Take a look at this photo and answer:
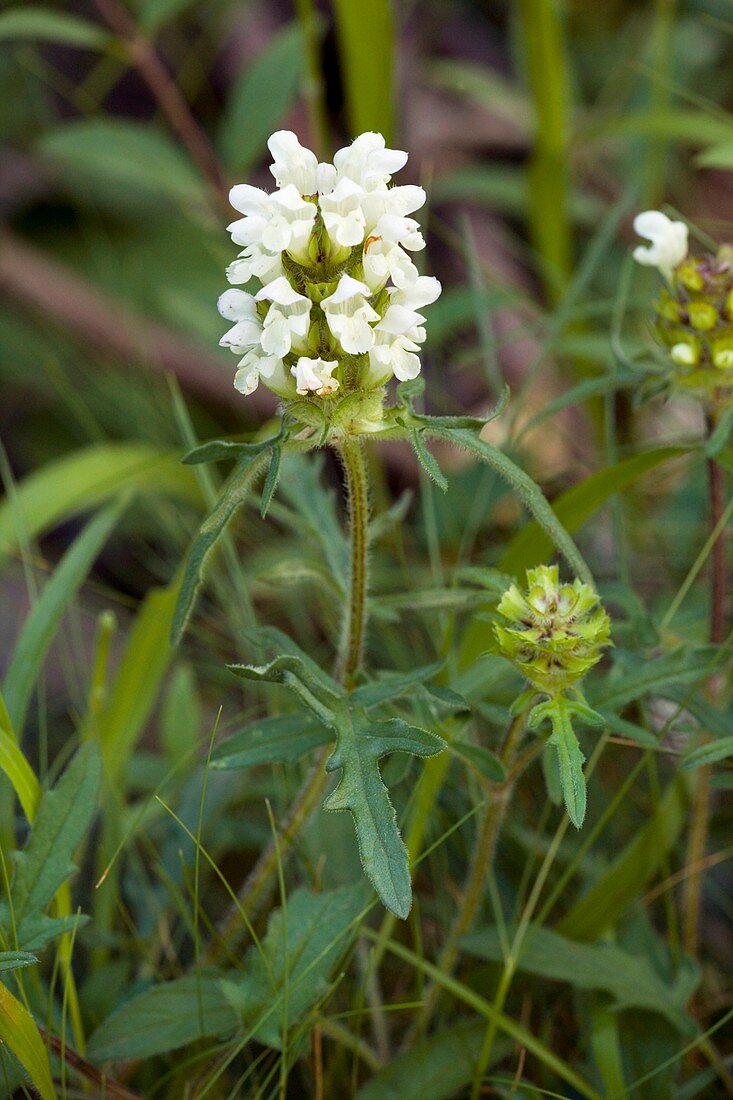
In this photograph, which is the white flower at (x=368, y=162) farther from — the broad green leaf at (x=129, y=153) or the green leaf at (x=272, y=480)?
the broad green leaf at (x=129, y=153)

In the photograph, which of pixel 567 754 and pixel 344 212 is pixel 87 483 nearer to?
pixel 344 212

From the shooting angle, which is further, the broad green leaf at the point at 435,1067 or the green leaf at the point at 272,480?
the broad green leaf at the point at 435,1067

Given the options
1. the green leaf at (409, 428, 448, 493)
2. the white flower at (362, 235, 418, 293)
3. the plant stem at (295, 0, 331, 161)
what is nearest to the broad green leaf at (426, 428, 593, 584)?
the green leaf at (409, 428, 448, 493)

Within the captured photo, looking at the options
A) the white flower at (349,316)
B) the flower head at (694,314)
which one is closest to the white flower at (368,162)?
the white flower at (349,316)

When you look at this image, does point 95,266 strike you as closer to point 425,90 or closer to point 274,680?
point 425,90

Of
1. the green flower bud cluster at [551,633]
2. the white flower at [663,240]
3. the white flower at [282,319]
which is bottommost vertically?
the green flower bud cluster at [551,633]

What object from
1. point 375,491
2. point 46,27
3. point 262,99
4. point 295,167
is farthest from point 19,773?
point 262,99
